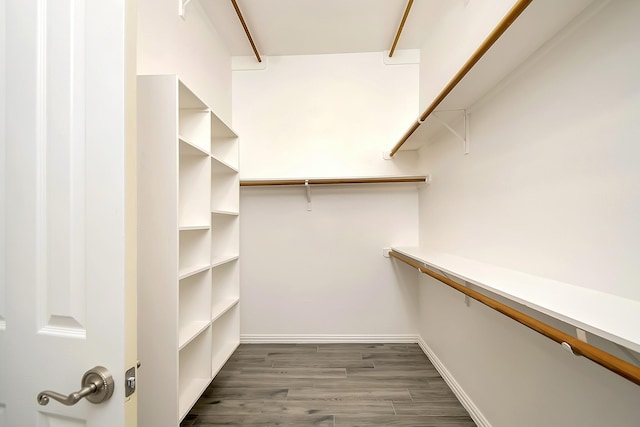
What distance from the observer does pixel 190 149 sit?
154 centimetres

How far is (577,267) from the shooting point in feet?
3.06

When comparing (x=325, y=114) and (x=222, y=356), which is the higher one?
(x=325, y=114)

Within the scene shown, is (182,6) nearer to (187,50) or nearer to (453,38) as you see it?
(187,50)

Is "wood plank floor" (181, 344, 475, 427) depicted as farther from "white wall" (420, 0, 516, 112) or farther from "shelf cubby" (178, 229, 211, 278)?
"white wall" (420, 0, 516, 112)

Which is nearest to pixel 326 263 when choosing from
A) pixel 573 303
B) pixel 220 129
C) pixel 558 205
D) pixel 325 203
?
pixel 325 203

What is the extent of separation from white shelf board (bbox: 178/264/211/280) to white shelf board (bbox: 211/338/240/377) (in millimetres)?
646

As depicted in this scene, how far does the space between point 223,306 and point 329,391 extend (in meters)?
0.93

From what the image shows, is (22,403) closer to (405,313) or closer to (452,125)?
(452,125)

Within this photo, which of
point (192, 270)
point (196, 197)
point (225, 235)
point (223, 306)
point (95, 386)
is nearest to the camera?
point (95, 386)

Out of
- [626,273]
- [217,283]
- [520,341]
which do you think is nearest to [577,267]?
[626,273]

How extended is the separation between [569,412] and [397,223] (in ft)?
5.55

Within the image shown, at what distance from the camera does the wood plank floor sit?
1.59 m

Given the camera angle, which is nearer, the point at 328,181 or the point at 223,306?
the point at 223,306

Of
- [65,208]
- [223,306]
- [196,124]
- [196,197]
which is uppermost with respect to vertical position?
[196,124]
